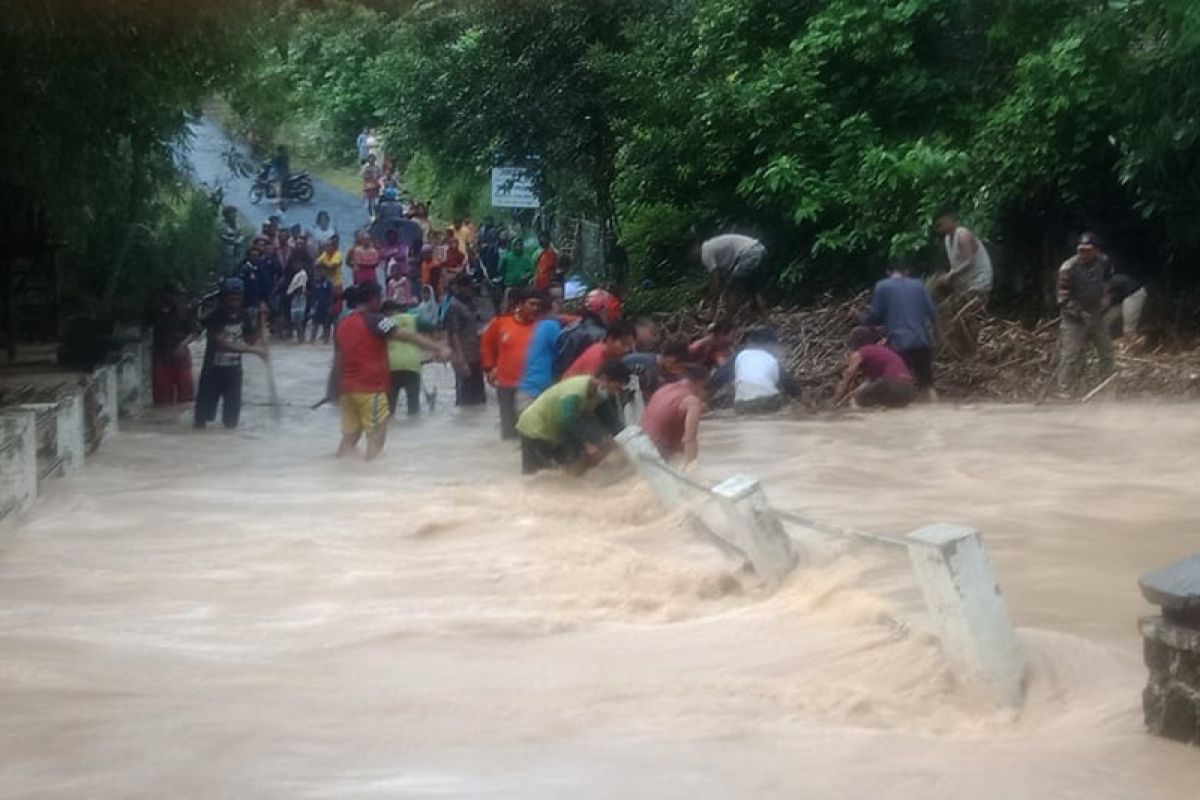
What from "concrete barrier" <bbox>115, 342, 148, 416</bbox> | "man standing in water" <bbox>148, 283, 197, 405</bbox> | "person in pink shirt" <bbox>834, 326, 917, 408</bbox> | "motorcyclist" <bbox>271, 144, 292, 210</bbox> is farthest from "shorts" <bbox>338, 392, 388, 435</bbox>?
"motorcyclist" <bbox>271, 144, 292, 210</bbox>

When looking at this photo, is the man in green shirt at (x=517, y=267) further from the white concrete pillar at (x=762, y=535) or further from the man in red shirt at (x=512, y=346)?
the white concrete pillar at (x=762, y=535)

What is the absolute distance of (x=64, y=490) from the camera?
14977mm

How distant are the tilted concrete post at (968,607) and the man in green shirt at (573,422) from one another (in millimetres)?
5752

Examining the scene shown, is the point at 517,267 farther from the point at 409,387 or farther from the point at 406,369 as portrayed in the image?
the point at 406,369

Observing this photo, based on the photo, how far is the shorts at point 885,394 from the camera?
17.6 m

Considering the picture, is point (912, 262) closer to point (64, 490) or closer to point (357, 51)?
point (64, 490)

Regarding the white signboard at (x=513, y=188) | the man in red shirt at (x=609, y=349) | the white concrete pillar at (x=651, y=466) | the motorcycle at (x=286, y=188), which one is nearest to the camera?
the white concrete pillar at (x=651, y=466)

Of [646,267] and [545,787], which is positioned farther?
[646,267]

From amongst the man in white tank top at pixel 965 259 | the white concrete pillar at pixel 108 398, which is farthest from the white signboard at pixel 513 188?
the man in white tank top at pixel 965 259

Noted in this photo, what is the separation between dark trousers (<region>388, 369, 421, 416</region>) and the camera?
19.6 m

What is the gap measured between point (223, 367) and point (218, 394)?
264 mm

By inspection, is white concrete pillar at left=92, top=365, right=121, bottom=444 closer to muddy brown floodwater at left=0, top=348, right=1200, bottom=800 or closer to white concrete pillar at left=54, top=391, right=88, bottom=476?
white concrete pillar at left=54, top=391, right=88, bottom=476

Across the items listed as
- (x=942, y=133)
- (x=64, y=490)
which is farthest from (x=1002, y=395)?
(x=64, y=490)

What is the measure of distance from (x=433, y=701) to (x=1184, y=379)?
11498 millimetres
